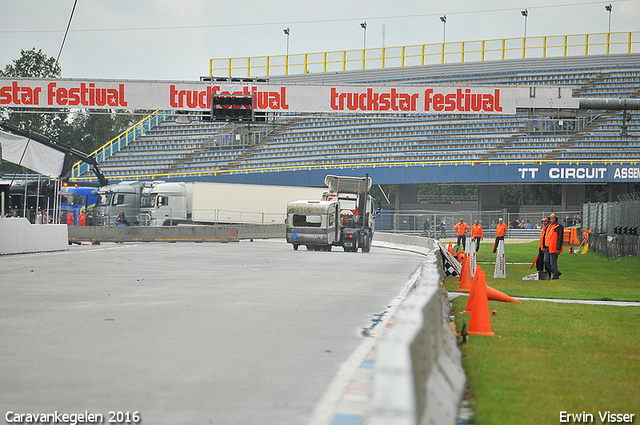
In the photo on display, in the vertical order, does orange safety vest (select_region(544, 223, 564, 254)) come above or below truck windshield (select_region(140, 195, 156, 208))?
below

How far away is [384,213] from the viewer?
54.7m

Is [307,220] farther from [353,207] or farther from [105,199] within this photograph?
[105,199]

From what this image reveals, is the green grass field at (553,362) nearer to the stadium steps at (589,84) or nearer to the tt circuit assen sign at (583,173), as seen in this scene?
the tt circuit assen sign at (583,173)

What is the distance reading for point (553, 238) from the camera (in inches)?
738

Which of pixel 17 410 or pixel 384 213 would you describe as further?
pixel 384 213

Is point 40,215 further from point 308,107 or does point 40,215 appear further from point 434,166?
point 434,166

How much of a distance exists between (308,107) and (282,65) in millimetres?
38643

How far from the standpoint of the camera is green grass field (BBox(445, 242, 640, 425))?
5777 mm

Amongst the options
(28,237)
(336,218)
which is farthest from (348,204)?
(28,237)

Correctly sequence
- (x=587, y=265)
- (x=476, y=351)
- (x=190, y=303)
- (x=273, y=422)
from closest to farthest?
(x=273, y=422) < (x=476, y=351) < (x=190, y=303) < (x=587, y=265)

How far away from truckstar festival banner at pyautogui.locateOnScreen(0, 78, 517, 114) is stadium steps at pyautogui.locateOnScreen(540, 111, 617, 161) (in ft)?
82.3

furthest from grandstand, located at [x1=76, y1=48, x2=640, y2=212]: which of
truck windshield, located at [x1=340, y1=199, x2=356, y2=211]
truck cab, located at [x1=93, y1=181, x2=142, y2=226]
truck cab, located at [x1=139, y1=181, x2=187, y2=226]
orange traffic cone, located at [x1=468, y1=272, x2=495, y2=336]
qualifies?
orange traffic cone, located at [x1=468, y1=272, x2=495, y2=336]

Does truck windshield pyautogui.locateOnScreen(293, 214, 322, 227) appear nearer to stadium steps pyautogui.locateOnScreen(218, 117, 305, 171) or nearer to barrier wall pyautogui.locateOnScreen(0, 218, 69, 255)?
barrier wall pyautogui.locateOnScreen(0, 218, 69, 255)

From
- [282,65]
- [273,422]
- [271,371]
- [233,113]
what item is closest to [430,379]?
[273,422]
